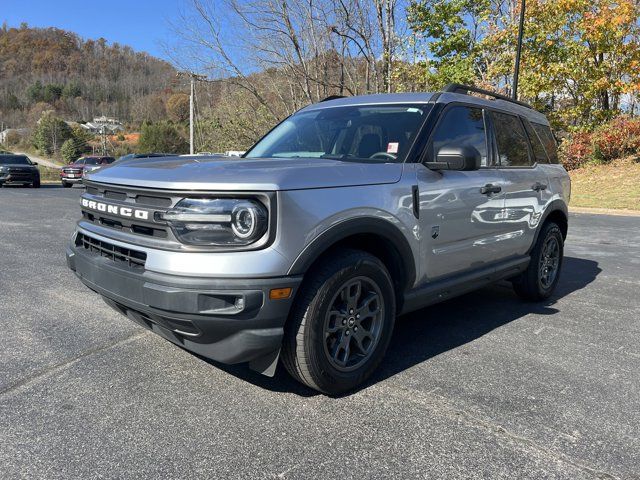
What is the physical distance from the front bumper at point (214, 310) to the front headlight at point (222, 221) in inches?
8.2

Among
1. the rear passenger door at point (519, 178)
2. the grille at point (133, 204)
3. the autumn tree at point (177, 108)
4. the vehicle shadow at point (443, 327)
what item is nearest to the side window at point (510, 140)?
the rear passenger door at point (519, 178)

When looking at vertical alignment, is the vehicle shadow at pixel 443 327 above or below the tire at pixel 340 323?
below

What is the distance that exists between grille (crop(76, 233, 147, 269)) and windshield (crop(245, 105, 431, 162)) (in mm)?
1435

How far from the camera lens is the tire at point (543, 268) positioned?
16.3 feet

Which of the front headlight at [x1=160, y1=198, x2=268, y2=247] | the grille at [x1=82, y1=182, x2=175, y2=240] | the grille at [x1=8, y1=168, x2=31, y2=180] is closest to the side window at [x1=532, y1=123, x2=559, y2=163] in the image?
the front headlight at [x1=160, y1=198, x2=268, y2=247]

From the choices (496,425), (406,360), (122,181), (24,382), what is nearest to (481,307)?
(406,360)

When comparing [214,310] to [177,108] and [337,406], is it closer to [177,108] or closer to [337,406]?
[337,406]

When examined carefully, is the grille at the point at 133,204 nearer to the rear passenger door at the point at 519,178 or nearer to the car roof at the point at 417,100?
the car roof at the point at 417,100

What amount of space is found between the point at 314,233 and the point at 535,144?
329cm

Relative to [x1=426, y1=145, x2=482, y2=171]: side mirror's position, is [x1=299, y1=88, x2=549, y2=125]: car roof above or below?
above

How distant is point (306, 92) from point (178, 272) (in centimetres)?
1893

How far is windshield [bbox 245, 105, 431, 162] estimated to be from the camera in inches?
140

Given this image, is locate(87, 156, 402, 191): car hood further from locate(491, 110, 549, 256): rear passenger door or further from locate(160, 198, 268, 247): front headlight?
locate(491, 110, 549, 256): rear passenger door

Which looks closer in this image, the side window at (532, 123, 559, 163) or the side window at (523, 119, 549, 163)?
the side window at (523, 119, 549, 163)
